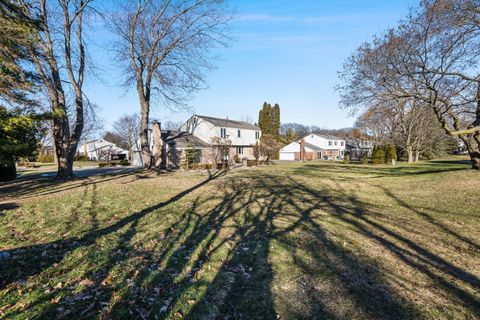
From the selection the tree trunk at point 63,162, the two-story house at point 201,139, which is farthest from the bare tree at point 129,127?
the tree trunk at point 63,162

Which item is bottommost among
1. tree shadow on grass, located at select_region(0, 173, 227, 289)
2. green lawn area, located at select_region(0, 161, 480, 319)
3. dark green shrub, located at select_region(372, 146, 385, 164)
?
green lawn area, located at select_region(0, 161, 480, 319)

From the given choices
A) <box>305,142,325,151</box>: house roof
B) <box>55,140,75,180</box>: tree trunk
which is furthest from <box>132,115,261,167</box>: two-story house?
<box>305,142,325,151</box>: house roof

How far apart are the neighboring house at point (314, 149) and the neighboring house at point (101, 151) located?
34.2 metres

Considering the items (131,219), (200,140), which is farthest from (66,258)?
(200,140)

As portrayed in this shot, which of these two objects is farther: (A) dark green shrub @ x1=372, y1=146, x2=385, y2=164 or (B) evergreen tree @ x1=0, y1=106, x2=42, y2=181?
(A) dark green shrub @ x1=372, y1=146, x2=385, y2=164

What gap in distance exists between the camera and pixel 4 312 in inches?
118

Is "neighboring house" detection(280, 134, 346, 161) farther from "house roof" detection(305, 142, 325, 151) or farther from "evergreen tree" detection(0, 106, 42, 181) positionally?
"evergreen tree" detection(0, 106, 42, 181)

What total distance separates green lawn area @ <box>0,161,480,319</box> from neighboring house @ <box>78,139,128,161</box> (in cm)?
4338

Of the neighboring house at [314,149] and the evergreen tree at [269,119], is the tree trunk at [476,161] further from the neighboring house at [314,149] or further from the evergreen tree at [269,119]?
the evergreen tree at [269,119]

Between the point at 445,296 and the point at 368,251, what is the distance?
1.47m

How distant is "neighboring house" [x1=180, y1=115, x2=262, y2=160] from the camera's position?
33.4m

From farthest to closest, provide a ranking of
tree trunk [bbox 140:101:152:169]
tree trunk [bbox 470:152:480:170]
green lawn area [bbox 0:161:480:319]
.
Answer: tree trunk [bbox 140:101:152:169], tree trunk [bbox 470:152:480:170], green lawn area [bbox 0:161:480:319]

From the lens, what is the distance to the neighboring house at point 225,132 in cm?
3344

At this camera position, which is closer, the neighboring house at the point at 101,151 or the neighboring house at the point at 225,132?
the neighboring house at the point at 225,132
